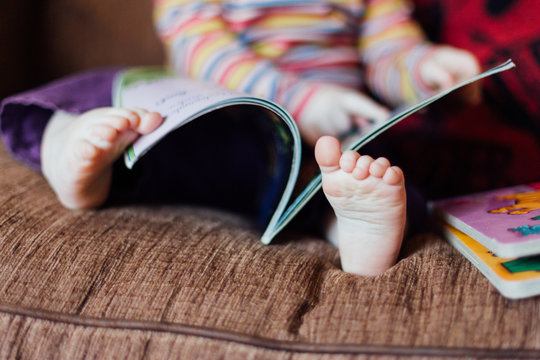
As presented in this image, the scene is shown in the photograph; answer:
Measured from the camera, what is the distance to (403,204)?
439 millimetres

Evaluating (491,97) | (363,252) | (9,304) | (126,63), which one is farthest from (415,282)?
(126,63)

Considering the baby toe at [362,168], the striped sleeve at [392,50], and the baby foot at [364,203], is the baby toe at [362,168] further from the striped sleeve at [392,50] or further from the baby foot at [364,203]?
the striped sleeve at [392,50]

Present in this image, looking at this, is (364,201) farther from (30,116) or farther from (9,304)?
(30,116)

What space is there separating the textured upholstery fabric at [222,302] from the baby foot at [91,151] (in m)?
0.04

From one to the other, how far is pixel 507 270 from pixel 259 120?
35 centimetres

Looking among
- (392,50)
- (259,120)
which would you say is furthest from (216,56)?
(392,50)

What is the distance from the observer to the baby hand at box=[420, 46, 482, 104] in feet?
2.19

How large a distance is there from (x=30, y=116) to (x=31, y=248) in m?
0.27

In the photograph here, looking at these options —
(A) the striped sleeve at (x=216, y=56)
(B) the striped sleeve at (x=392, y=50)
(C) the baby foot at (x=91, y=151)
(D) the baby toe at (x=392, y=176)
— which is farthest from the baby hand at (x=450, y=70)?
(C) the baby foot at (x=91, y=151)

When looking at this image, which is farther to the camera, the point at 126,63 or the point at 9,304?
the point at 126,63

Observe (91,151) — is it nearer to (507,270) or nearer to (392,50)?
(507,270)

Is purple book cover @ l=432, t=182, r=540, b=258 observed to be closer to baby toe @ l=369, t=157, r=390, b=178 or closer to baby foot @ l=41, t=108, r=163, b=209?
baby toe @ l=369, t=157, r=390, b=178

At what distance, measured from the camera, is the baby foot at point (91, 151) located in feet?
1.49

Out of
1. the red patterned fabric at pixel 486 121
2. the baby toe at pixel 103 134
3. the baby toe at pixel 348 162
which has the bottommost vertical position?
the red patterned fabric at pixel 486 121
